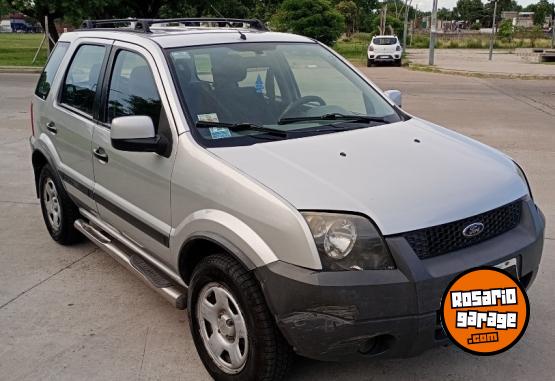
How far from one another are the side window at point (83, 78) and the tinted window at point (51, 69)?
0.29 metres

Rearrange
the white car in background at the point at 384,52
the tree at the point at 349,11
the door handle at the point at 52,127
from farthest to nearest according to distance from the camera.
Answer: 1. the tree at the point at 349,11
2. the white car in background at the point at 384,52
3. the door handle at the point at 52,127

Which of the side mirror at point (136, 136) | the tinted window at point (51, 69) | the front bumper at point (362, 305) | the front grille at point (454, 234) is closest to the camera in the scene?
the front bumper at point (362, 305)

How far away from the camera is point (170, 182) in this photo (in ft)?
10.3

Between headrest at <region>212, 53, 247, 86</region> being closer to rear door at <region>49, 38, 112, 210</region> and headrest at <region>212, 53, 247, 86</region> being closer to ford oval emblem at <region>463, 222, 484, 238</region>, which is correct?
rear door at <region>49, 38, 112, 210</region>

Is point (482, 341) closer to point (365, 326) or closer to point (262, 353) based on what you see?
point (365, 326)

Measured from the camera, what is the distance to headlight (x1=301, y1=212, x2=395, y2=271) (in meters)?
2.49

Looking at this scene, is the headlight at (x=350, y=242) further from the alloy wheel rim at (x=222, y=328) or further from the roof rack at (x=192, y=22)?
the roof rack at (x=192, y=22)

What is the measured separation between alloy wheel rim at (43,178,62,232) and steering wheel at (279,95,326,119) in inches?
87.4

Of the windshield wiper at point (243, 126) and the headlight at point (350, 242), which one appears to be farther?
the windshield wiper at point (243, 126)

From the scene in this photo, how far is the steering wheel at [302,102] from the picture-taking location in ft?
11.7

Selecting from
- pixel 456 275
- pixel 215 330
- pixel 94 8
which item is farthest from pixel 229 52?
pixel 94 8

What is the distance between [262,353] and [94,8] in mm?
27174

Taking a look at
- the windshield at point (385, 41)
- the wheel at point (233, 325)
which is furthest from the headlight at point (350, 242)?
the windshield at point (385, 41)

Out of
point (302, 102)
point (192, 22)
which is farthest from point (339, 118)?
point (192, 22)
